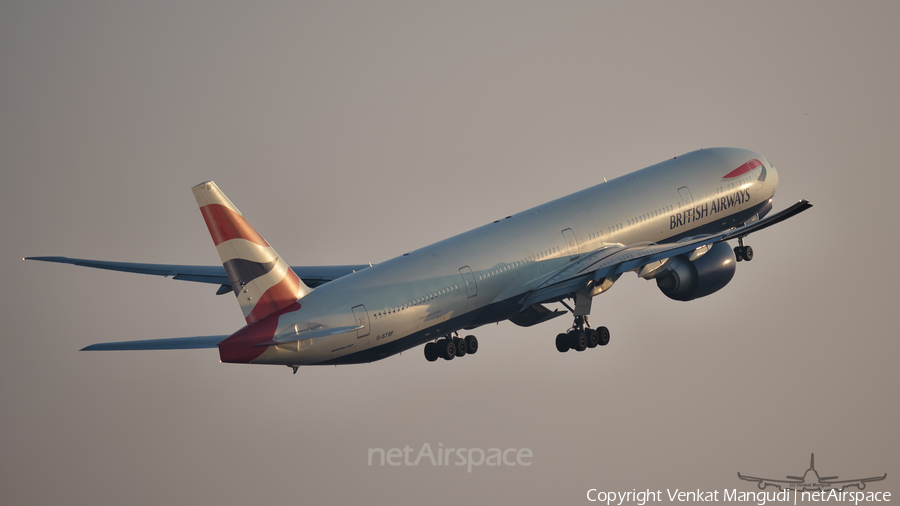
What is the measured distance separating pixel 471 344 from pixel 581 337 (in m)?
4.57

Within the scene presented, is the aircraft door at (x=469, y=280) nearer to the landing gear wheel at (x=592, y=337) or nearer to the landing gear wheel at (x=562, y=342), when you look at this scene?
the landing gear wheel at (x=562, y=342)

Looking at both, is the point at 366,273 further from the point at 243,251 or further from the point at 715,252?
the point at 715,252

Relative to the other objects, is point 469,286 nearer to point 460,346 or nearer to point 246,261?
point 460,346

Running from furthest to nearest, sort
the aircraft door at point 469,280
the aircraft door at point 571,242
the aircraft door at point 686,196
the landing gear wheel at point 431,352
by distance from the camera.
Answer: the aircraft door at point 686,196 < the aircraft door at point 571,242 < the landing gear wheel at point 431,352 < the aircraft door at point 469,280

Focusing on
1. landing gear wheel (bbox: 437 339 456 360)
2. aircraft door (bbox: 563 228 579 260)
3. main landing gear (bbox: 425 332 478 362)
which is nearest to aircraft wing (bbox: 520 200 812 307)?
aircraft door (bbox: 563 228 579 260)

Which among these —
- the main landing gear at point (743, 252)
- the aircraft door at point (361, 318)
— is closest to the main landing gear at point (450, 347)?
the aircraft door at point (361, 318)

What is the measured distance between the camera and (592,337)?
45.4 meters

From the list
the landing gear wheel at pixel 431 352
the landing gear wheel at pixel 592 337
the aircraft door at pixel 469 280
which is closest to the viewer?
the aircraft door at pixel 469 280

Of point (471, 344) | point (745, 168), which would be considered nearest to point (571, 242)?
point (471, 344)

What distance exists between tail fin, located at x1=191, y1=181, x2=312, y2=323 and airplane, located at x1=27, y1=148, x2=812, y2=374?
40 millimetres

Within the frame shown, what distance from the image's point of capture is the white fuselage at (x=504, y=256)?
123 ft

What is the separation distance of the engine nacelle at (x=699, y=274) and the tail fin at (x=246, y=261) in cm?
1635

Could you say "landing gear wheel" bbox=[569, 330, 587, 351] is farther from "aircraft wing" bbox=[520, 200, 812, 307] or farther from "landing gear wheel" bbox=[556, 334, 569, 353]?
"aircraft wing" bbox=[520, 200, 812, 307]

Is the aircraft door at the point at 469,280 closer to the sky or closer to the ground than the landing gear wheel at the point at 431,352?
closer to the sky
